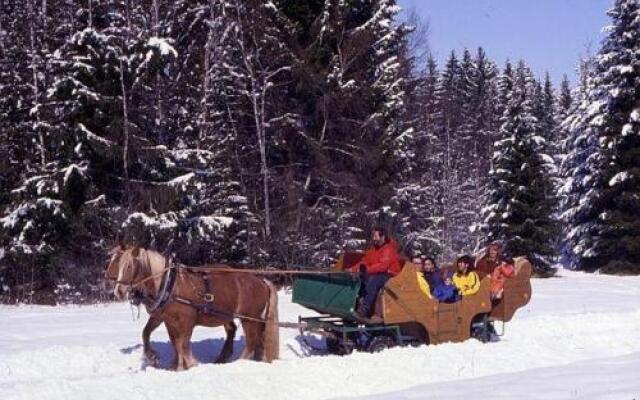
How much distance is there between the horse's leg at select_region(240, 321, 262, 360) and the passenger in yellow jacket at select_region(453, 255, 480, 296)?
10.9 feet

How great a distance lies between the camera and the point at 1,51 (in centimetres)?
2242

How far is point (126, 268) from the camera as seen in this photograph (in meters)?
9.30

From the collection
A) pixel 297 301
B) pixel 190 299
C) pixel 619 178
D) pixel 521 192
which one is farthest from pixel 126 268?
pixel 619 178

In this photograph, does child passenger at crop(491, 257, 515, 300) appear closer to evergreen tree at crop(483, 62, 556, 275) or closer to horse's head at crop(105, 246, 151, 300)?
horse's head at crop(105, 246, 151, 300)

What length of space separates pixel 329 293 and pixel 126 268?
309 cm

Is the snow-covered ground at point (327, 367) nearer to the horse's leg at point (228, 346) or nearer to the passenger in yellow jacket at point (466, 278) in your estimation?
the horse's leg at point (228, 346)

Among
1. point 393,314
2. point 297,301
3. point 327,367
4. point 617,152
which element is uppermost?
point 617,152

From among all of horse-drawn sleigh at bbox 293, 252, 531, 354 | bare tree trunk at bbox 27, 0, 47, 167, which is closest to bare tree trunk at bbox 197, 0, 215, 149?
bare tree trunk at bbox 27, 0, 47, 167

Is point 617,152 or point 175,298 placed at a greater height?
point 617,152

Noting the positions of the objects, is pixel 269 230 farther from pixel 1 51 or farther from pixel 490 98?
pixel 490 98

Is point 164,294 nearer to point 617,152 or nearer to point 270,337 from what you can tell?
point 270,337

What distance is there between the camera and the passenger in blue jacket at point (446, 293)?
11695 mm

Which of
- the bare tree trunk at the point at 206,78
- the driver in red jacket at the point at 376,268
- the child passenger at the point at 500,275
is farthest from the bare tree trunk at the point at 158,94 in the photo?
the child passenger at the point at 500,275

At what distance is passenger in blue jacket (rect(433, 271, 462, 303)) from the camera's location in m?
11.7
